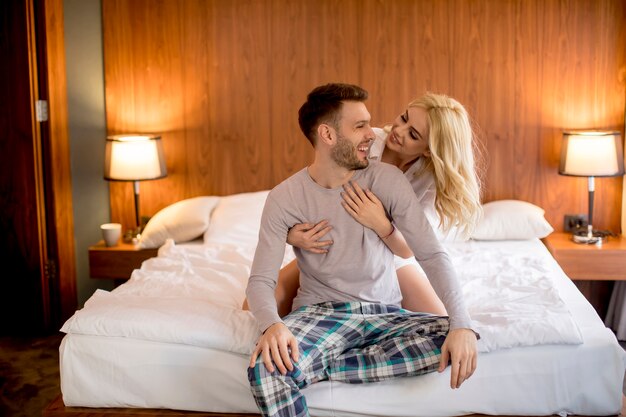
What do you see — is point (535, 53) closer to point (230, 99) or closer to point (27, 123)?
point (230, 99)

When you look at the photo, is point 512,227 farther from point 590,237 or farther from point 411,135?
point 411,135

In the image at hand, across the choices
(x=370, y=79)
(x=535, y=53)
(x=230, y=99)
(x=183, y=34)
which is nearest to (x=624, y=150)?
(x=535, y=53)

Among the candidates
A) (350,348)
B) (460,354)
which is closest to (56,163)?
(350,348)

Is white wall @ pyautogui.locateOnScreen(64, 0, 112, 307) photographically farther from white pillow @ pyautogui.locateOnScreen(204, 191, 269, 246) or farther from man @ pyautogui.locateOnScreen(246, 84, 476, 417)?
man @ pyautogui.locateOnScreen(246, 84, 476, 417)

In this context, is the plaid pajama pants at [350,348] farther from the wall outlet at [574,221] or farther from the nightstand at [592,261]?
the wall outlet at [574,221]

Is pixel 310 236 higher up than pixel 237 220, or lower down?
higher up

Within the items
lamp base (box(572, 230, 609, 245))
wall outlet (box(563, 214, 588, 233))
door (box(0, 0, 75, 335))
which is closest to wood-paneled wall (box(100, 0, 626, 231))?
wall outlet (box(563, 214, 588, 233))

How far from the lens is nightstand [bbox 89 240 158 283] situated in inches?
153

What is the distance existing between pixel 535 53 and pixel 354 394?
2.35 m

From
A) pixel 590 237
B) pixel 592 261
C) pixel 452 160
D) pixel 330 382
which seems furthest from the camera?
pixel 590 237

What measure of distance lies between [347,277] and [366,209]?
0.21 meters

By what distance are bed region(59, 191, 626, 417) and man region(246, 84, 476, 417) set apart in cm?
11

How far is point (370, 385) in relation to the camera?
87.0 inches

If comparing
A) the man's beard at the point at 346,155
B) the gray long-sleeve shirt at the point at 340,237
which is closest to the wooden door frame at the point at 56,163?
the gray long-sleeve shirt at the point at 340,237
